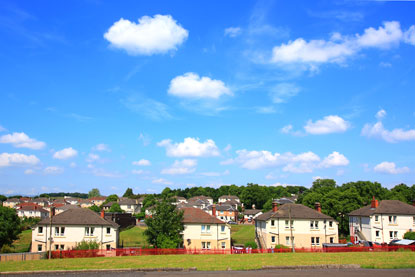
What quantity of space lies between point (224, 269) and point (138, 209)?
14389 cm

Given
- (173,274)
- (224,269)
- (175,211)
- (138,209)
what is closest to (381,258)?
(224,269)

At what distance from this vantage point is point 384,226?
56219mm

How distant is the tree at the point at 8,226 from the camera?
1827 inches

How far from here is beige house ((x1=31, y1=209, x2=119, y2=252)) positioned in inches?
1889

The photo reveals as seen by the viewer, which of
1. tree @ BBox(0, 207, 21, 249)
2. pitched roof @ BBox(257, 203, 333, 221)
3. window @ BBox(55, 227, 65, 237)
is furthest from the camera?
pitched roof @ BBox(257, 203, 333, 221)

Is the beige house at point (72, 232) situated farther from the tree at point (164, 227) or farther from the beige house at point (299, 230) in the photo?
the beige house at point (299, 230)

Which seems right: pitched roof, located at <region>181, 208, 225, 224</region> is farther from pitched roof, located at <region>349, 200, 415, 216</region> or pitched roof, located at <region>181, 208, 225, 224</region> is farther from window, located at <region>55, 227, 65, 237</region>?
pitched roof, located at <region>349, 200, 415, 216</region>

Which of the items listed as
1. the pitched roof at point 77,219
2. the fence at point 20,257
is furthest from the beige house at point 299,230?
the fence at point 20,257

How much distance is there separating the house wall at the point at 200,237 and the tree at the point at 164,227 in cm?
240

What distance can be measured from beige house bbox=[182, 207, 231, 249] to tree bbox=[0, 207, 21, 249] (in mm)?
23787

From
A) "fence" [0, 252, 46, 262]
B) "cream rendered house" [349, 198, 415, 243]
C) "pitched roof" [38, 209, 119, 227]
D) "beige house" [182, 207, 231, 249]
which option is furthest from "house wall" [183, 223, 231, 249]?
"cream rendered house" [349, 198, 415, 243]

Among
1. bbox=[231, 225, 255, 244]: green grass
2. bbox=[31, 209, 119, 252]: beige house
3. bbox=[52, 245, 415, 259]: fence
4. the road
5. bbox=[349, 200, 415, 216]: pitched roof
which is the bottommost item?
bbox=[231, 225, 255, 244]: green grass

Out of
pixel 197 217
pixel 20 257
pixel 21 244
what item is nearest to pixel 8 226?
pixel 20 257

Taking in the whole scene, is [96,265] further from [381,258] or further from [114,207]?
[114,207]
